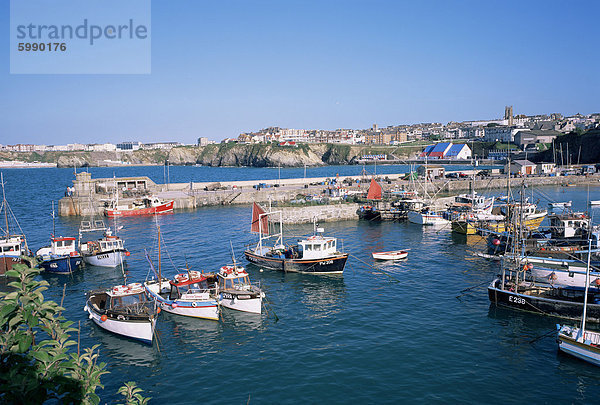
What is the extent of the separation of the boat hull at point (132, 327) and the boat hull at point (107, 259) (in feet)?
48.1

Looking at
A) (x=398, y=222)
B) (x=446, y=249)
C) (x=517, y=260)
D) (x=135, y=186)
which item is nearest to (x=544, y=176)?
(x=398, y=222)

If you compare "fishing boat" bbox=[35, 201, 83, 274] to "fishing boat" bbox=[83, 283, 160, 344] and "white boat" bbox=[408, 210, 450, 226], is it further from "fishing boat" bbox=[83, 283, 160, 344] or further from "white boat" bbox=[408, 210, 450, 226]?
"white boat" bbox=[408, 210, 450, 226]

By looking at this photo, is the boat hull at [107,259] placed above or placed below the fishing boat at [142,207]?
below

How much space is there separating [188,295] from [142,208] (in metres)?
48.6

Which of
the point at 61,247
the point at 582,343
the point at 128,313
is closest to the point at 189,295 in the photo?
the point at 128,313

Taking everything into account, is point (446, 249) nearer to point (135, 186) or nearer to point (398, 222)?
point (398, 222)

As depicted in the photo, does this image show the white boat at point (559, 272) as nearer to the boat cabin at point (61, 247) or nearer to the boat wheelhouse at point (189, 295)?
the boat wheelhouse at point (189, 295)

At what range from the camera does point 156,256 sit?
143ft

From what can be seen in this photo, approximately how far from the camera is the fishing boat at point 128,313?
24406 millimetres

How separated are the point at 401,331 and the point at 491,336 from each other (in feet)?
17.5

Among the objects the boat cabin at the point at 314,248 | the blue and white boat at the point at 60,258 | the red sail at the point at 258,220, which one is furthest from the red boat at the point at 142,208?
the boat cabin at the point at 314,248

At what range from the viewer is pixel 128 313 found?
24984mm

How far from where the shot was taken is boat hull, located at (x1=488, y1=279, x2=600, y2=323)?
26.5m

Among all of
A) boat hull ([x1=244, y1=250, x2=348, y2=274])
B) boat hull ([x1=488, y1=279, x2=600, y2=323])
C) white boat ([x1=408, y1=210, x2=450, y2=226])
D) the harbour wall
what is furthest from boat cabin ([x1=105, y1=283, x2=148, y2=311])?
white boat ([x1=408, y1=210, x2=450, y2=226])
